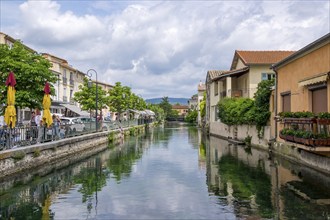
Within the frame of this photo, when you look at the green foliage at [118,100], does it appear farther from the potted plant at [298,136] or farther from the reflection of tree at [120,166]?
the potted plant at [298,136]

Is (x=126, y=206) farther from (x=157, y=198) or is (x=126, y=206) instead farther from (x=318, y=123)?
A: (x=318, y=123)

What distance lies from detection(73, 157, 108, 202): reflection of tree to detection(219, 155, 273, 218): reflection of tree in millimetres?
4368

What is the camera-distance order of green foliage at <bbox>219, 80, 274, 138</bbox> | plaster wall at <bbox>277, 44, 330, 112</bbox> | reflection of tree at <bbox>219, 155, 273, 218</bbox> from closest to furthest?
reflection of tree at <bbox>219, 155, 273, 218</bbox> → plaster wall at <bbox>277, 44, 330, 112</bbox> → green foliage at <bbox>219, 80, 274, 138</bbox>

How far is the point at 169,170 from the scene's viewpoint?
1780 centimetres

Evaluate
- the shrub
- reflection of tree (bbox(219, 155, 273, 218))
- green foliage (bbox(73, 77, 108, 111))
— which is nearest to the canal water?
reflection of tree (bbox(219, 155, 273, 218))

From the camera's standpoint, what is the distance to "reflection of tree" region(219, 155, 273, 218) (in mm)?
11008

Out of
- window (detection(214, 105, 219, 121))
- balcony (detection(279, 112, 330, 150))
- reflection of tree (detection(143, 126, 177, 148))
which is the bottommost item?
reflection of tree (detection(143, 126, 177, 148))

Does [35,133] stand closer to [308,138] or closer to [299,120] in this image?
[299,120]

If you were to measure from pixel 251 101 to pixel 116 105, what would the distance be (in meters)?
38.8

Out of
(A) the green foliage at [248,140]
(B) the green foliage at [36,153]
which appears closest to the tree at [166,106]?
(A) the green foliage at [248,140]

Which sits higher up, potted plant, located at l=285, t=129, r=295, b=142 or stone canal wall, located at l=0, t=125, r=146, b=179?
potted plant, located at l=285, t=129, r=295, b=142

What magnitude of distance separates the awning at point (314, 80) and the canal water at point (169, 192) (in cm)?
372

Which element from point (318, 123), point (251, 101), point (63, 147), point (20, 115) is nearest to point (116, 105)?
point (20, 115)

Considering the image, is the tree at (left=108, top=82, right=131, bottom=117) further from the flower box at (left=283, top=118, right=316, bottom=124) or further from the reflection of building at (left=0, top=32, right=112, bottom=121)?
the flower box at (left=283, top=118, right=316, bottom=124)
